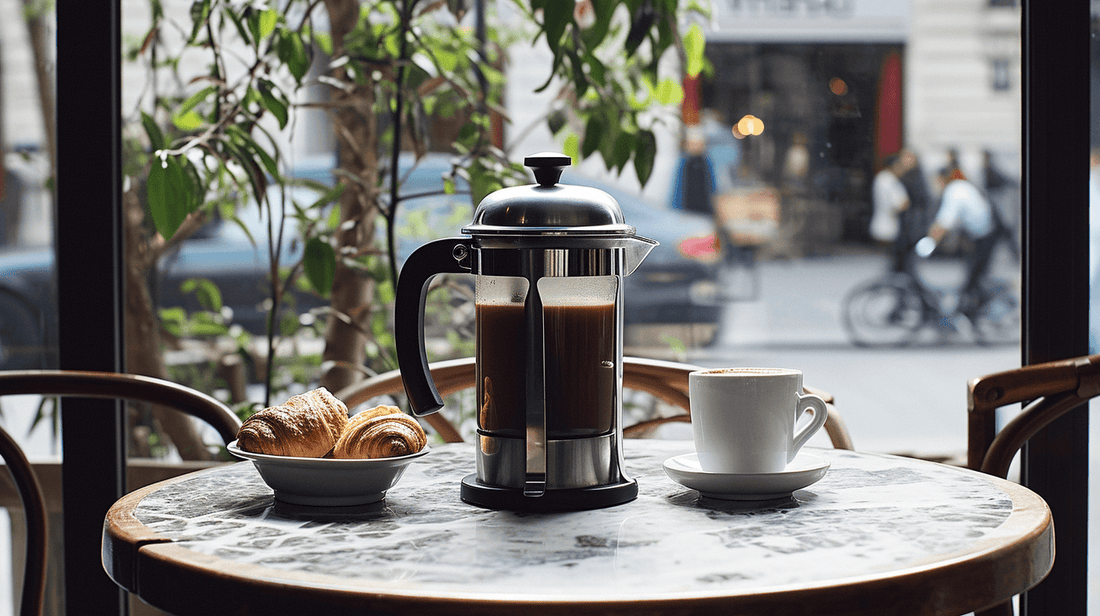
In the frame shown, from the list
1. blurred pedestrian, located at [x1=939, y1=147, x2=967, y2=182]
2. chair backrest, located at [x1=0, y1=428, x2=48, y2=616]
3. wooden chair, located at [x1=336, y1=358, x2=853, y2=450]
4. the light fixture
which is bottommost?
chair backrest, located at [x1=0, y1=428, x2=48, y2=616]

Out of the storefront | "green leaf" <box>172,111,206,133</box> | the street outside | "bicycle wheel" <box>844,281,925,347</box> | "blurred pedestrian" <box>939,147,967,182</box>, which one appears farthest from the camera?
"bicycle wheel" <box>844,281,925,347</box>

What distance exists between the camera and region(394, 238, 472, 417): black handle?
871 mm

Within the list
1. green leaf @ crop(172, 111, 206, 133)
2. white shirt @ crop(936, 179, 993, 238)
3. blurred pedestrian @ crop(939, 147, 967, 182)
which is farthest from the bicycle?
green leaf @ crop(172, 111, 206, 133)

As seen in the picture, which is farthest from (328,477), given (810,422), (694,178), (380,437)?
(694,178)

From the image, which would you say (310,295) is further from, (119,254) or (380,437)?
(380,437)

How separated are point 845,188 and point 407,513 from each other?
1.77m

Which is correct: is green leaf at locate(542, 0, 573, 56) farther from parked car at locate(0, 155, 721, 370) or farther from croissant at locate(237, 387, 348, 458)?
croissant at locate(237, 387, 348, 458)

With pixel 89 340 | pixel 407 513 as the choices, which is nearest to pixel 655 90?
pixel 89 340

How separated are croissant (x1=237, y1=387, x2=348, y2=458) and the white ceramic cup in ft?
1.09

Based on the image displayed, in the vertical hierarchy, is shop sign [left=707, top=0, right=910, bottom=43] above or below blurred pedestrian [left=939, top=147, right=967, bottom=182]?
above

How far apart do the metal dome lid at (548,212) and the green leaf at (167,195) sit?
711mm

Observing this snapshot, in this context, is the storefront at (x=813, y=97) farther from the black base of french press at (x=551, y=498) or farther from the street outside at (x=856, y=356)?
the black base of french press at (x=551, y=498)

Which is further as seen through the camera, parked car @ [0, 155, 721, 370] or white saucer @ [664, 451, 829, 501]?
parked car @ [0, 155, 721, 370]

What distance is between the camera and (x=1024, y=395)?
1.26m
